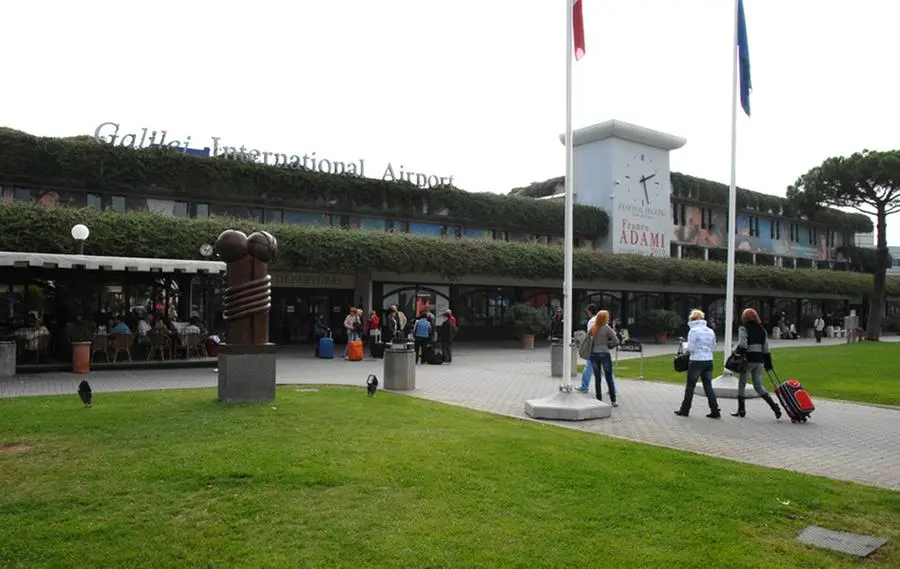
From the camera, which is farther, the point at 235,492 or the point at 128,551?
the point at 235,492

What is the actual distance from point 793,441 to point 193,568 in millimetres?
7873

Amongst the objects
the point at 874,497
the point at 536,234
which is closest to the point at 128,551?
the point at 874,497

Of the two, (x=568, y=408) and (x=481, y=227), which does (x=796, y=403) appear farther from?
(x=481, y=227)

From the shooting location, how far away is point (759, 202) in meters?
51.9

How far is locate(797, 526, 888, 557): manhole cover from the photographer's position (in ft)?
16.5

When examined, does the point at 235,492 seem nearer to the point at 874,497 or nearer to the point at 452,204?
the point at 874,497

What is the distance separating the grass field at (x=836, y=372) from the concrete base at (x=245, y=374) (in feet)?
34.0

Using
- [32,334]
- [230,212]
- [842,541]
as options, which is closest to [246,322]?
[842,541]

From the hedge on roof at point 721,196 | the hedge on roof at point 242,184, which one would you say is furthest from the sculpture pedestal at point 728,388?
the hedge on roof at point 721,196

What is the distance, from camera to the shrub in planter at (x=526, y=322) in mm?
31062

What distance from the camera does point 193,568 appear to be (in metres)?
4.42

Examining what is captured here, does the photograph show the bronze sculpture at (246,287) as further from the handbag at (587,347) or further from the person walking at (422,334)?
the person walking at (422,334)

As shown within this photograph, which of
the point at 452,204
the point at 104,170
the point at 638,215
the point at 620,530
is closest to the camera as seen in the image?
the point at 620,530

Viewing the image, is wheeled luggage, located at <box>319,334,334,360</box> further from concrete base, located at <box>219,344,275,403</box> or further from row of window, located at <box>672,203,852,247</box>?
row of window, located at <box>672,203,852,247</box>
